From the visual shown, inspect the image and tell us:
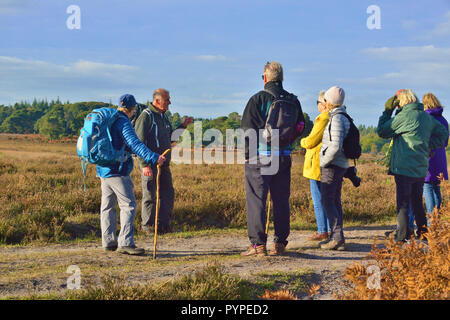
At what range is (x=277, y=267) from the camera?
4836 millimetres

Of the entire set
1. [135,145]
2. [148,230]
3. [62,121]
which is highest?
[62,121]

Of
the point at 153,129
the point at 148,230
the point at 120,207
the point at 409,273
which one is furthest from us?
the point at 148,230

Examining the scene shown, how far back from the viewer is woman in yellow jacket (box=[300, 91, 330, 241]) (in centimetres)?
586

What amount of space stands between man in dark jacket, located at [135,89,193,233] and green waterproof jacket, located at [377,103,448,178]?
11.0 feet

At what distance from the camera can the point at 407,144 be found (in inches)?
235

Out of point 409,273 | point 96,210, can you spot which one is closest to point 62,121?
point 96,210

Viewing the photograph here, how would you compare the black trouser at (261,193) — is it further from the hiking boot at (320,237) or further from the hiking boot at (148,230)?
the hiking boot at (148,230)

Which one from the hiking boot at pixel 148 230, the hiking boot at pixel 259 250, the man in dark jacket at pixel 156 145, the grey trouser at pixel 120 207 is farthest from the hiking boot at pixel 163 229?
the hiking boot at pixel 259 250

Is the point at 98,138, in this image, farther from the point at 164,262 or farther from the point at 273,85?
the point at 273,85

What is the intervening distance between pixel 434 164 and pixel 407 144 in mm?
1153

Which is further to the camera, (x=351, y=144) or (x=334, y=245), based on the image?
(x=334, y=245)

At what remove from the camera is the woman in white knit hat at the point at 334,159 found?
17.6 feet

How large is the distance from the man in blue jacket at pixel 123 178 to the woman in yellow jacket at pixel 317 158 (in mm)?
2164
